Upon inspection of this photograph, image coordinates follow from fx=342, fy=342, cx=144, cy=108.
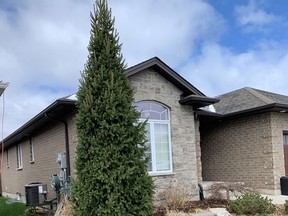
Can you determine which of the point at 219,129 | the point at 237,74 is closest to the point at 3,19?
the point at 219,129

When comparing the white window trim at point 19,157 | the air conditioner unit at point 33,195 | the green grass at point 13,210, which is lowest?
the green grass at point 13,210

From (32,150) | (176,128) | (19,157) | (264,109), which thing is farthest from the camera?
(19,157)

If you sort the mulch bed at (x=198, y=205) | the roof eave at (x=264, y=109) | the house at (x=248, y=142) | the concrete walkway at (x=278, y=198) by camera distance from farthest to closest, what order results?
the house at (x=248, y=142), the roof eave at (x=264, y=109), the concrete walkway at (x=278, y=198), the mulch bed at (x=198, y=205)

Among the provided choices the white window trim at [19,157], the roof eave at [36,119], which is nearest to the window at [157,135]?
the roof eave at [36,119]

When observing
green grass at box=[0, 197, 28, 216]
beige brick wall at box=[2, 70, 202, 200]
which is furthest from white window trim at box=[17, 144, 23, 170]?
beige brick wall at box=[2, 70, 202, 200]

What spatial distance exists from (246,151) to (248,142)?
401 mm

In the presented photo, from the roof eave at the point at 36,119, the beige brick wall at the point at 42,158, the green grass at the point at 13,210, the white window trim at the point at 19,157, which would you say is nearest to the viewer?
the roof eave at the point at 36,119

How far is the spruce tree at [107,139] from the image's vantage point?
260 inches

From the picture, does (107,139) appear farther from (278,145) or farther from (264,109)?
(278,145)

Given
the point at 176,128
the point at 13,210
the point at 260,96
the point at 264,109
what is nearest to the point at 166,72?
the point at 176,128

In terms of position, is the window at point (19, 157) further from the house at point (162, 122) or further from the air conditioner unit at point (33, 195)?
the air conditioner unit at point (33, 195)

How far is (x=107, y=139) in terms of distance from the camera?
22.0ft

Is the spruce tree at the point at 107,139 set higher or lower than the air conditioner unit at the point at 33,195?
higher

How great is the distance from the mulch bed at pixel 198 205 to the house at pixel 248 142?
12.4 feet
